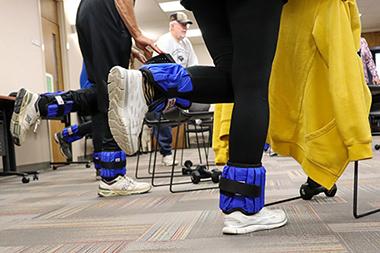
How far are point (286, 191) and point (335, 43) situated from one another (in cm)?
85

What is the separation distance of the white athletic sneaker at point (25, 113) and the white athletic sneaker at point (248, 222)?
45.6 inches

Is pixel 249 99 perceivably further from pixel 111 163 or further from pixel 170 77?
pixel 111 163

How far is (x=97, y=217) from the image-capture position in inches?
52.3

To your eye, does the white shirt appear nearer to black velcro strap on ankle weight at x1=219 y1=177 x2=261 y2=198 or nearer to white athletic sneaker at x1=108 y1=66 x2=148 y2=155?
white athletic sneaker at x1=108 y1=66 x2=148 y2=155

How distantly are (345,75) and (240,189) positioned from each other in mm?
369

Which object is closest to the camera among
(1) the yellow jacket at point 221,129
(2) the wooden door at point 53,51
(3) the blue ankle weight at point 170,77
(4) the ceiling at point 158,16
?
(3) the blue ankle weight at point 170,77

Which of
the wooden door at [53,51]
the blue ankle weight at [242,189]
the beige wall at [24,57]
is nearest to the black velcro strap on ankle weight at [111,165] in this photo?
the blue ankle weight at [242,189]

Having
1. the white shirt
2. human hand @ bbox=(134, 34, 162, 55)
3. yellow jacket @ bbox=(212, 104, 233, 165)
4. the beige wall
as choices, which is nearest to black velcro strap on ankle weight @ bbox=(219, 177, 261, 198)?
yellow jacket @ bbox=(212, 104, 233, 165)

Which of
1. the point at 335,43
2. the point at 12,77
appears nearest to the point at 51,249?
the point at 335,43

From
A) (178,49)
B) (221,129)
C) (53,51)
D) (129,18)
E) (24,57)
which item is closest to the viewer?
(221,129)

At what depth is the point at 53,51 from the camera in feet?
16.5

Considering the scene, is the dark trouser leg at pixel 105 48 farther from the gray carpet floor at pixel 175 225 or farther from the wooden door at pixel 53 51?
the wooden door at pixel 53 51

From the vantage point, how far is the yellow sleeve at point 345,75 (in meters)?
0.93

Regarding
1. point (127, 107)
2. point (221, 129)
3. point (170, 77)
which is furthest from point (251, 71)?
point (221, 129)
